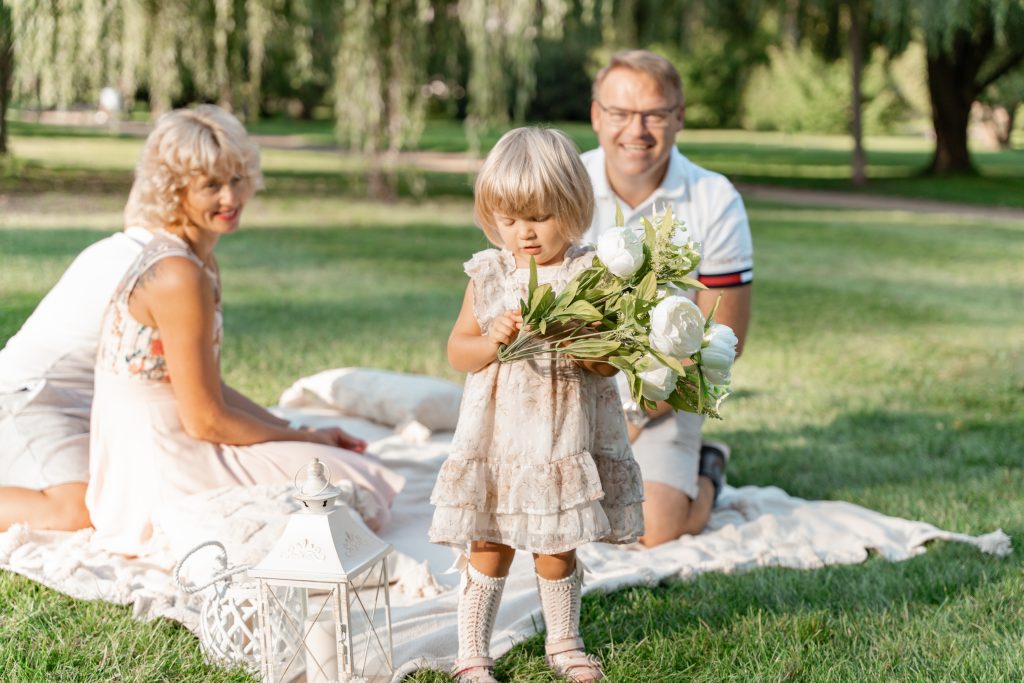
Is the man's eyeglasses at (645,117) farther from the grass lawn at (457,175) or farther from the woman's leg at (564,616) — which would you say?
the grass lawn at (457,175)

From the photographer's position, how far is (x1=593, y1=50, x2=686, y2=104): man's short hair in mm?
3959

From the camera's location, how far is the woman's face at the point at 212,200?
11.2ft

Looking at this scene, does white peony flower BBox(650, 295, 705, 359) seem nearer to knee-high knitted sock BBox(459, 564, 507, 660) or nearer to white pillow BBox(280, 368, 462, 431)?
knee-high knitted sock BBox(459, 564, 507, 660)

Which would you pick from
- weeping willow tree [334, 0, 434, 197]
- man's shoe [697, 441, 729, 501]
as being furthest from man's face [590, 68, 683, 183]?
weeping willow tree [334, 0, 434, 197]

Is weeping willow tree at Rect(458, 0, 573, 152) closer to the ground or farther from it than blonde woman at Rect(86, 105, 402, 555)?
farther from it

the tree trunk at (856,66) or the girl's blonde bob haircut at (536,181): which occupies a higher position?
the tree trunk at (856,66)

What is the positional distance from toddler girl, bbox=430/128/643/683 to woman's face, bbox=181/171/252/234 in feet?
3.64

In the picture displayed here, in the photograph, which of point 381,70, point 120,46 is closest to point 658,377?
point 120,46

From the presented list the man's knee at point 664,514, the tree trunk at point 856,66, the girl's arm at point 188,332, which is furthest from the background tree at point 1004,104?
the girl's arm at point 188,332

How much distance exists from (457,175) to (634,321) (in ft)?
55.1

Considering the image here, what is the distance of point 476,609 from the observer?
108 inches

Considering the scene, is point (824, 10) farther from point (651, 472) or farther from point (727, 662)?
point (727, 662)

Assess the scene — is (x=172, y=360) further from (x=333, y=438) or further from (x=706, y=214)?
(x=706, y=214)

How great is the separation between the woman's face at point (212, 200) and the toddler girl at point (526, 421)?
1.11m
